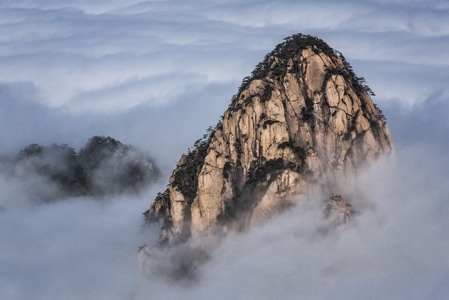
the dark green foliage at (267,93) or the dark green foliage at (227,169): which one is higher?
the dark green foliage at (267,93)

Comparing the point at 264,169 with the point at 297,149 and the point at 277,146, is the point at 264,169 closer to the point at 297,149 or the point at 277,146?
the point at 277,146

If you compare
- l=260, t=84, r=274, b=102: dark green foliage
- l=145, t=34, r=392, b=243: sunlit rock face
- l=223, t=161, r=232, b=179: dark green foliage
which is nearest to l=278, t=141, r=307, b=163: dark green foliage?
l=145, t=34, r=392, b=243: sunlit rock face

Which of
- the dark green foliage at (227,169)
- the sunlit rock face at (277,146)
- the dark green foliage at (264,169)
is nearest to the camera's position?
the dark green foliage at (264,169)

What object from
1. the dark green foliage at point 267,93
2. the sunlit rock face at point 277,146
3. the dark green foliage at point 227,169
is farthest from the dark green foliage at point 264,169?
the dark green foliage at point 267,93

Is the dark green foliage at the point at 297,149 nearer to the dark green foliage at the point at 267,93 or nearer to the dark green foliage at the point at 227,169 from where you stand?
the dark green foliage at the point at 267,93

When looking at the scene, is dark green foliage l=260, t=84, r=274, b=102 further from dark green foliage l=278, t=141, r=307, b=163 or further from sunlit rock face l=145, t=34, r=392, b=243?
dark green foliage l=278, t=141, r=307, b=163

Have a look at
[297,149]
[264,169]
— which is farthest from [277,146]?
[264,169]

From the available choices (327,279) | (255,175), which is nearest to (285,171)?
(255,175)

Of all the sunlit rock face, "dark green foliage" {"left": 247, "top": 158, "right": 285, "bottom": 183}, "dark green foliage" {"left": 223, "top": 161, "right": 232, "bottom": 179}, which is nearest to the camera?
"dark green foliage" {"left": 247, "top": 158, "right": 285, "bottom": 183}
